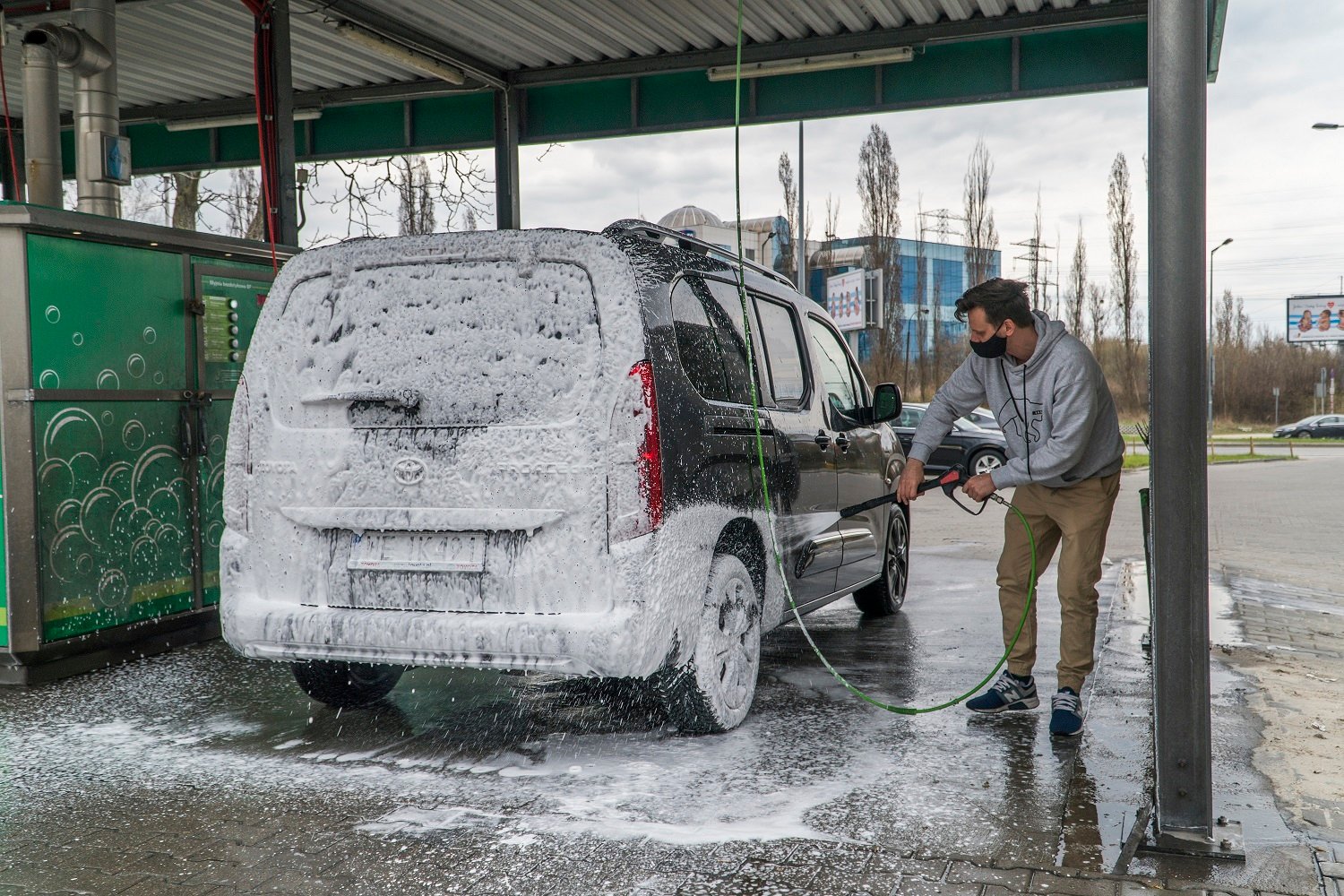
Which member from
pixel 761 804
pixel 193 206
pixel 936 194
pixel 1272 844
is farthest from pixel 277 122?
pixel 936 194

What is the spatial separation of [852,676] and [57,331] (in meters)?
4.27

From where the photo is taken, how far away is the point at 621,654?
4.23 meters

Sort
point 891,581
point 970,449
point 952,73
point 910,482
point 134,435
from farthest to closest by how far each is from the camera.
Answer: point 970,449, point 952,73, point 891,581, point 134,435, point 910,482

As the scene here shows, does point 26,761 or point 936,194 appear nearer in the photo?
point 26,761

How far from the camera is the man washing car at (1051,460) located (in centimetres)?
495

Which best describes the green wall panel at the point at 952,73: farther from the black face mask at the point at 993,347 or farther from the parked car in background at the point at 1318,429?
the parked car in background at the point at 1318,429

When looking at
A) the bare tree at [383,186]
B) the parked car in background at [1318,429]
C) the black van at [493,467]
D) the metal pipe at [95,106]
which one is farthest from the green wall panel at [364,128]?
the parked car in background at [1318,429]

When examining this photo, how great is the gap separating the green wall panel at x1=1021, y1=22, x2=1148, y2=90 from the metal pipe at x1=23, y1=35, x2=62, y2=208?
25.3ft

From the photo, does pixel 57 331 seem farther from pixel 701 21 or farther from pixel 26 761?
pixel 701 21

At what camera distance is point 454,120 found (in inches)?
516

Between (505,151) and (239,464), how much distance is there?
817cm

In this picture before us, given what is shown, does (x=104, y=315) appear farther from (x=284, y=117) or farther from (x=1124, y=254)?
(x=1124, y=254)

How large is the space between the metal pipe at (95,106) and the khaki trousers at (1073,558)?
6.56 metres

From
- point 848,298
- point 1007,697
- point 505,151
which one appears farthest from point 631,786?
point 848,298
